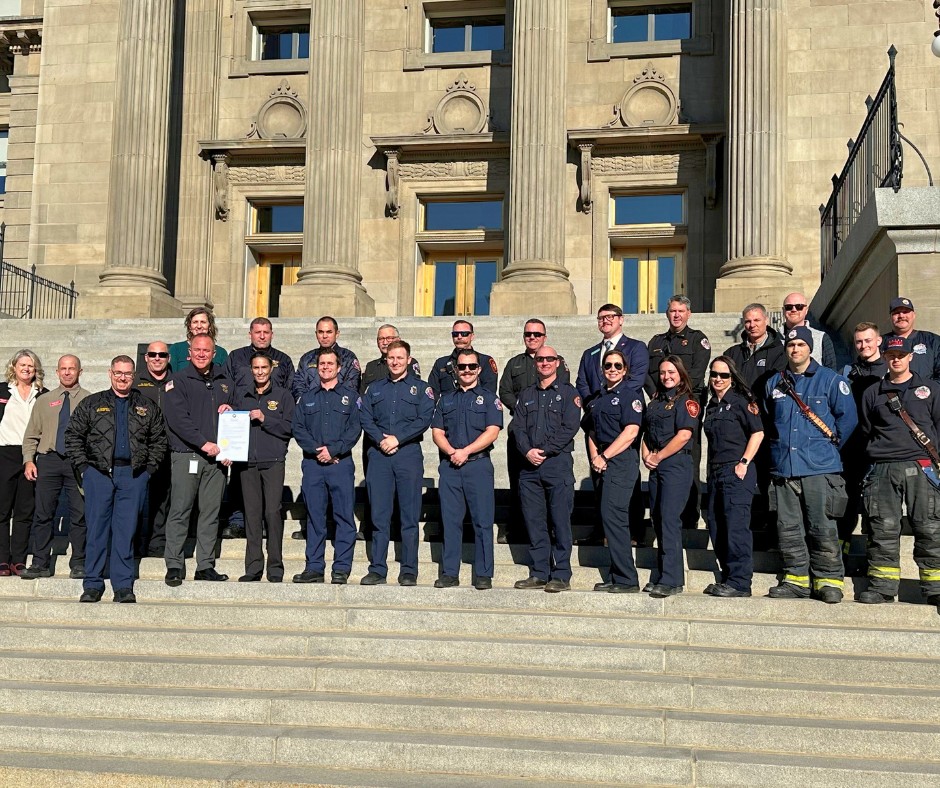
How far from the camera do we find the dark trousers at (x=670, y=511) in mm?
8383

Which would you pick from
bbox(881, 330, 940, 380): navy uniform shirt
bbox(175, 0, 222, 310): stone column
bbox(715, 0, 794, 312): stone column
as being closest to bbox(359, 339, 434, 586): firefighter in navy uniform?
bbox(881, 330, 940, 380): navy uniform shirt

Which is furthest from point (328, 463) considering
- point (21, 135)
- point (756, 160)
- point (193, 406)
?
point (21, 135)

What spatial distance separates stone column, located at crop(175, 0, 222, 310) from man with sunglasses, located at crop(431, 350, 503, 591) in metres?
16.0

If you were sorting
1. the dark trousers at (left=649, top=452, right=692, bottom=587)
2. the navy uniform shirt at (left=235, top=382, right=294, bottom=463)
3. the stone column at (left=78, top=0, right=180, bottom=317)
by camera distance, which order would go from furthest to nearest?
the stone column at (left=78, top=0, right=180, bottom=317) → the navy uniform shirt at (left=235, top=382, right=294, bottom=463) → the dark trousers at (left=649, top=452, right=692, bottom=587)

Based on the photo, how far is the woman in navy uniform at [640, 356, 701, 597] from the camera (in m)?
8.39

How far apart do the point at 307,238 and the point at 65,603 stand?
13009mm

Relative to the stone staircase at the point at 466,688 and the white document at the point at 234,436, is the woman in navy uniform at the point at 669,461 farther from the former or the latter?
the white document at the point at 234,436

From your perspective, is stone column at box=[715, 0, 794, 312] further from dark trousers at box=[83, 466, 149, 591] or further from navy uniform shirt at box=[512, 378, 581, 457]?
dark trousers at box=[83, 466, 149, 591]

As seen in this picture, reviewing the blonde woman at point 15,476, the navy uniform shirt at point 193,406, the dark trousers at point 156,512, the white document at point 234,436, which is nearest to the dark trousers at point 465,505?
the white document at point 234,436

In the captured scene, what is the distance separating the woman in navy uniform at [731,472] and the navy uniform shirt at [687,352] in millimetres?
965

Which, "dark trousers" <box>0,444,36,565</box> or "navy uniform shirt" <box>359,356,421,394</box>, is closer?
"dark trousers" <box>0,444,36,565</box>

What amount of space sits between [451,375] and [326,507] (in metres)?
1.59

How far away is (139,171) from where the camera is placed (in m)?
21.5

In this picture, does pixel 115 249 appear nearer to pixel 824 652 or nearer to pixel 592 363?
pixel 592 363
